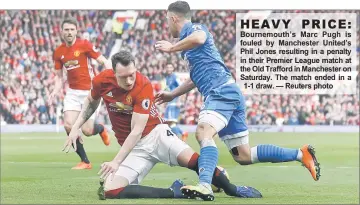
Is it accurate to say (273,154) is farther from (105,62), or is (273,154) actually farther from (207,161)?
(105,62)

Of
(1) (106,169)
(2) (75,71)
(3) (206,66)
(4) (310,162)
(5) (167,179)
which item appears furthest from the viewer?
(2) (75,71)

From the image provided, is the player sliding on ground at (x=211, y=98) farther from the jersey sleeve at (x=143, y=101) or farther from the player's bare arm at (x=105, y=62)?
the player's bare arm at (x=105, y=62)

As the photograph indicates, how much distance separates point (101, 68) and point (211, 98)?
30.2 m

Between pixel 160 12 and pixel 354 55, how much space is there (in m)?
10.3

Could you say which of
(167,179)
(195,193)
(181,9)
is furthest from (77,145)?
(195,193)

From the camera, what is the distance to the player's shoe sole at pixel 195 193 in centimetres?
788

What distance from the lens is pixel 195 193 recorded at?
7.93 m

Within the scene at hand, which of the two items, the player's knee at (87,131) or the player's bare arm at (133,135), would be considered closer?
the player's bare arm at (133,135)

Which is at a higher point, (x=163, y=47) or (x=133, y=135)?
(x=163, y=47)

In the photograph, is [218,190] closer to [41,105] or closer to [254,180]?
[254,180]

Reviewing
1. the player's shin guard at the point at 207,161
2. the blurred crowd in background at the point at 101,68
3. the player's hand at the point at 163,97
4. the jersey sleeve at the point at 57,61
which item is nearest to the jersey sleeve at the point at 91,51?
the jersey sleeve at the point at 57,61

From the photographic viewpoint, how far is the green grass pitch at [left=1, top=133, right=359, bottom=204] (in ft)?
28.5

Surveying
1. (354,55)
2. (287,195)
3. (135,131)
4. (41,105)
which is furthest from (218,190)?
(354,55)

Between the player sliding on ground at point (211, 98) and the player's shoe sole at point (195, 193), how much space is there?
0.27 m
